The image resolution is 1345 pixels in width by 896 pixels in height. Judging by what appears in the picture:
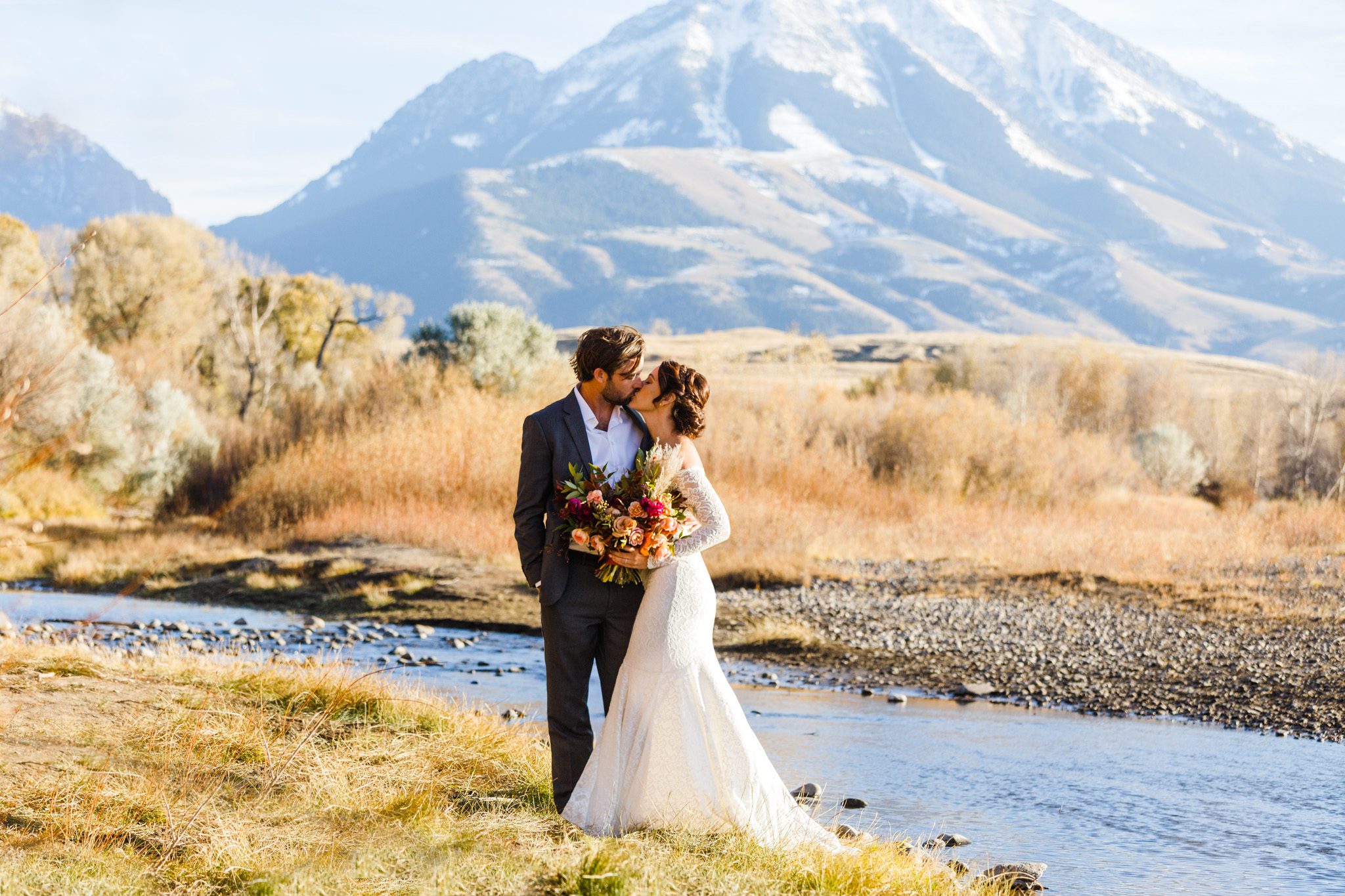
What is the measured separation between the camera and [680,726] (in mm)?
6488

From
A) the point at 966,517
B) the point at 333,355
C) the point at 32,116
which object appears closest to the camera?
the point at 32,116

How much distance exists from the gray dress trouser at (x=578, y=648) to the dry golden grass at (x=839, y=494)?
15489mm

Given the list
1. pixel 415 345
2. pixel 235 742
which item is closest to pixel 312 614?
pixel 235 742

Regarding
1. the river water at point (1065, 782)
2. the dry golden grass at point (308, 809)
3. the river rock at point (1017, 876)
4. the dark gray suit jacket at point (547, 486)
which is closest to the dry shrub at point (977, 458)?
the river water at point (1065, 782)

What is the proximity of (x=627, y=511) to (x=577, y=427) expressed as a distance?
610 millimetres

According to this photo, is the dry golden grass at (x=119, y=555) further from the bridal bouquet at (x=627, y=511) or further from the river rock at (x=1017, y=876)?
the river rock at (x=1017, y=876)

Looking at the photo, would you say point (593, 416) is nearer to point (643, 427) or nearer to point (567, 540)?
point (643, 427)

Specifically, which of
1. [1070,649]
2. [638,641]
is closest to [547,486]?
[638,641]

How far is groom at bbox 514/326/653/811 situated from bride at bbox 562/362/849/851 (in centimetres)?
11

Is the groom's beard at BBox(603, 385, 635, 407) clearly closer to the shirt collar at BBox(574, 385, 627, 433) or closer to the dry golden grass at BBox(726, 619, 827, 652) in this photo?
the shirt collar at BBox(574, 385, 627, 433)

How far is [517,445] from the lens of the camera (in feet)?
87.0

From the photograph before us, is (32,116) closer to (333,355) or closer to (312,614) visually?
(312,614)

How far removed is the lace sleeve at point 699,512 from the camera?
6.64 meters

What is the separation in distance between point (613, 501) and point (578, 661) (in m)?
0.89
